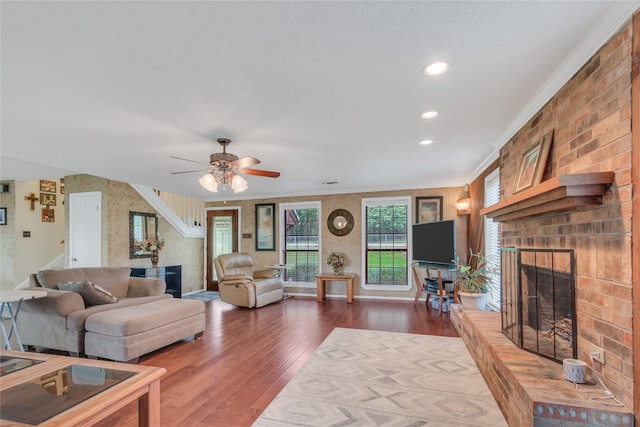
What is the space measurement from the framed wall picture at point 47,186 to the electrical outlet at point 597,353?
9.14m

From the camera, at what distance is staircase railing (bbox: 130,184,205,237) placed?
662 cm

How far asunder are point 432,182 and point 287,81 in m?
4.69

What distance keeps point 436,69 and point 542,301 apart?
2.00 m

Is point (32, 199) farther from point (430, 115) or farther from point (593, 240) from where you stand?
point (593, 240)

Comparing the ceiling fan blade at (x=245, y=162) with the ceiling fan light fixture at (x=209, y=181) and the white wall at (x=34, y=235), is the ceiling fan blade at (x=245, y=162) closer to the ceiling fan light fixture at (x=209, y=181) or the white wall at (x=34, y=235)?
the ceiling fan light fixture at (x=209, y=181)

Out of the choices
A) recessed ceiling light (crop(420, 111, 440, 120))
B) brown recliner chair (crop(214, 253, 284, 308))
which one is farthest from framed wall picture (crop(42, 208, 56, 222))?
recessed ceiling light (crop(420, 111, 440, 120))

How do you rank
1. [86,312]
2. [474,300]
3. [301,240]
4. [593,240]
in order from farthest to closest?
[301,240] → [474,300] → [86,312] → [593,240]

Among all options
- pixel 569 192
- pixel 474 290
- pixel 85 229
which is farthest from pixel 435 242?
pixel 85 229

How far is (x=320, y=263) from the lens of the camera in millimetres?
7285

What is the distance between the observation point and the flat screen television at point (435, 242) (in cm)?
530

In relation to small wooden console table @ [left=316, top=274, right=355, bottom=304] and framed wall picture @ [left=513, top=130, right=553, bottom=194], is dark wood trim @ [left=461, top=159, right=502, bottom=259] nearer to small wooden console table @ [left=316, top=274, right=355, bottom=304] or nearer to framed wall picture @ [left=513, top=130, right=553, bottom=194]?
framed wall picture @ [left=513, top=130, right=553, bottom=194]

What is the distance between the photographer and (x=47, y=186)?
7031 mm

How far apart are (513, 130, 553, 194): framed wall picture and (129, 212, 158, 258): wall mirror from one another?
629 cm

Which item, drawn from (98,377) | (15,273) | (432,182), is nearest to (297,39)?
(98,377)
